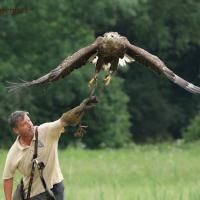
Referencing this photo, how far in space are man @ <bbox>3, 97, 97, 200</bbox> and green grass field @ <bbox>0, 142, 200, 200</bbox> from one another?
2.48 metres

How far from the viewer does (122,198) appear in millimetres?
13125

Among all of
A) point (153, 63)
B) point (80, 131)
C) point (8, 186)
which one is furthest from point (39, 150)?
point (153, 63)

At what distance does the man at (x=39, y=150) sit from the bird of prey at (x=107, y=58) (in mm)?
321

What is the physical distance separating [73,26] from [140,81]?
10.2 metres

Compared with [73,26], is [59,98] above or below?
below

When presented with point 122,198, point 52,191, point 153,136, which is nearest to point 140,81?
point 153,136

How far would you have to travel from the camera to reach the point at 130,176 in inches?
738

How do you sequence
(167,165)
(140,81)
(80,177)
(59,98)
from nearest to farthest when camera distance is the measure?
(80,177), (167,165), (59,98), (140,81)

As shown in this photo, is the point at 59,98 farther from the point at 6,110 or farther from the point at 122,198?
the point at 122,198

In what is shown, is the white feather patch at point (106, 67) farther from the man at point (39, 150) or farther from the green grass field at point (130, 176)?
the green grass field at point (130, 176)

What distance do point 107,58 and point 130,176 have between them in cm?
1034

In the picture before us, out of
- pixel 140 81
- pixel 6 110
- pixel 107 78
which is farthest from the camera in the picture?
pixel 140 81

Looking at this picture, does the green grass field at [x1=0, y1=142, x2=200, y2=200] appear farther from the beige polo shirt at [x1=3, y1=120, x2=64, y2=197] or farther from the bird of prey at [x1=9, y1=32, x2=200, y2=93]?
the bird of prey at [x1=9, y1=32, x2=200, y2=93]

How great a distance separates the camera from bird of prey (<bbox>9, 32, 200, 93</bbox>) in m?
8.47
